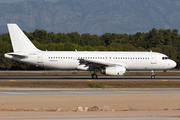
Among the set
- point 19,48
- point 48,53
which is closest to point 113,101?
point 48,53

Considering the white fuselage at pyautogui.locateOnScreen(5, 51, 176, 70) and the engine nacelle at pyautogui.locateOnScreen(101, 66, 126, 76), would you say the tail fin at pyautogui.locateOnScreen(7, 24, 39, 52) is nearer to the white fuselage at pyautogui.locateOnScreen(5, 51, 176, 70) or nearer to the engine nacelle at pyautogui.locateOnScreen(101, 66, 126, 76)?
the white fuselage at pyautogui.locateOnScreen(5, 51, 176, 70)

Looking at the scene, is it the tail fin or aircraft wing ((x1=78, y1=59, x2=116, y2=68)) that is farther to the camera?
the tail fin

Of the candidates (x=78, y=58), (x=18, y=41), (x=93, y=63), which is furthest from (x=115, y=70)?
(x=18, y=41)

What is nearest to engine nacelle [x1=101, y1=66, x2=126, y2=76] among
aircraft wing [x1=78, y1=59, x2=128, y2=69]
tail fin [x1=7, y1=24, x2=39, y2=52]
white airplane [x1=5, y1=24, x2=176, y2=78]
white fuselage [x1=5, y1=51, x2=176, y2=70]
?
aircraft wing [x1=78, y1=59, x2=128, y2=69]

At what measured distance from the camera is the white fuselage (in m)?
37.8

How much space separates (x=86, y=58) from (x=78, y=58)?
1082mm

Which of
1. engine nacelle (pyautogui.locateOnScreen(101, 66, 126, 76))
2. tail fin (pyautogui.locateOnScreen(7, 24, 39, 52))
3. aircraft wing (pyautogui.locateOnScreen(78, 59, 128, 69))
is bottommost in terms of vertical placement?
engine nacelle (pyautogui.locateOnScreen(101, 66, 126, 76))

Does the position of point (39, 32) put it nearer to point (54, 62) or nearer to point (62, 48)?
point (62, 48)

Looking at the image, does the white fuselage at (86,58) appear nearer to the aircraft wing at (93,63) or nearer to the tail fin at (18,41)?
the tail fin at (18,41)

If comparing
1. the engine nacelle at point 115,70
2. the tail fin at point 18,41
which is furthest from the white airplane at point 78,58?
the engine nacelle at point 115,70

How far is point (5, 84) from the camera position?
30797mm

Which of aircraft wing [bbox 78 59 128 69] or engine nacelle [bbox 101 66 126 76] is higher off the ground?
aircraft wing [bbox 78 59 128 69]

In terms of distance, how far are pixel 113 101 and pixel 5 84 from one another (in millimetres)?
16216
